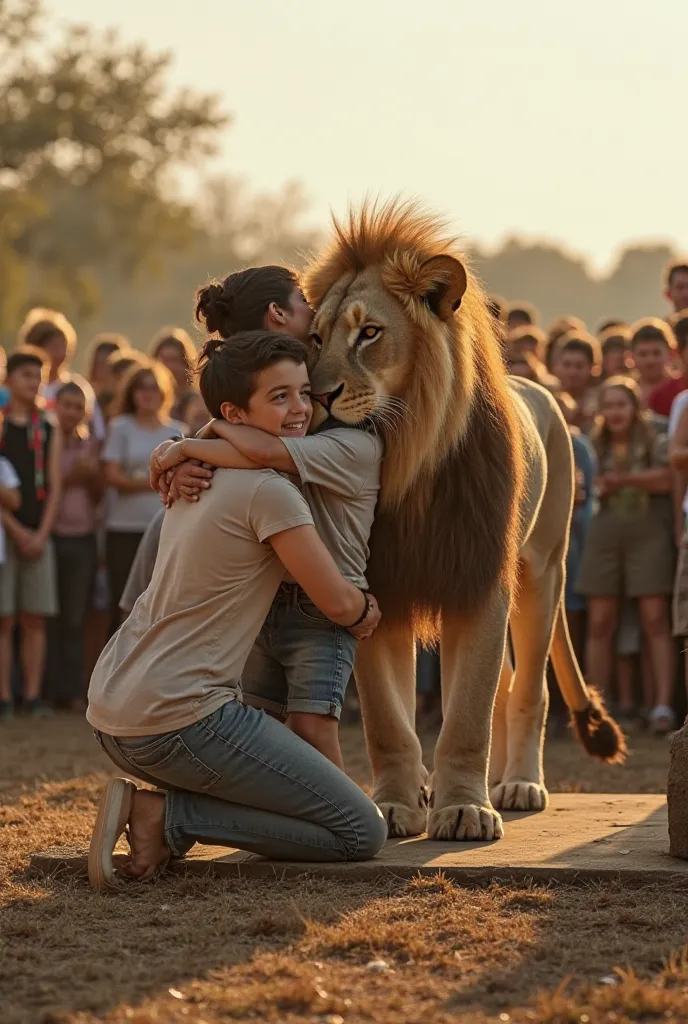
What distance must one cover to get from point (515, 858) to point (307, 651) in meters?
0.80

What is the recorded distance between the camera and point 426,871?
14.1 feet

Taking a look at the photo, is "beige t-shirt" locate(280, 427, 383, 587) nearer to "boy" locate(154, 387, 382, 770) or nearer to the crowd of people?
"boy" locate(154, 387, 382, 770)

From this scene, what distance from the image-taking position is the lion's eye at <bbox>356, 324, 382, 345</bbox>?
4.63m

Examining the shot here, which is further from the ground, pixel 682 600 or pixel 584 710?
pixel 682 600

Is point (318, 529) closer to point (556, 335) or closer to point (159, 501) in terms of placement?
point (159, 501)

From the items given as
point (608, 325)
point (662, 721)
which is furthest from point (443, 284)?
point (608, 325)

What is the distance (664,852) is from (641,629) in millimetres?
4892

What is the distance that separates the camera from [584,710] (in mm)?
6301

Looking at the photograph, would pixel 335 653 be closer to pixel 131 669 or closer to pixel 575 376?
pixel 131 669

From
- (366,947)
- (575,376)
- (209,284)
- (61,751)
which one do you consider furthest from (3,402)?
(366,947)

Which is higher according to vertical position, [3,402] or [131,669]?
[3,402]

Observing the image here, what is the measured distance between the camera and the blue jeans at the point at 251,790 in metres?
4.32

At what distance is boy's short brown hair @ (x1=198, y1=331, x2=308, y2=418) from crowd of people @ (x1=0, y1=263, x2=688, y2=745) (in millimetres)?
4499

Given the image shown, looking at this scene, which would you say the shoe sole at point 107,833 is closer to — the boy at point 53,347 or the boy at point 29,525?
the boy at point 29,525
